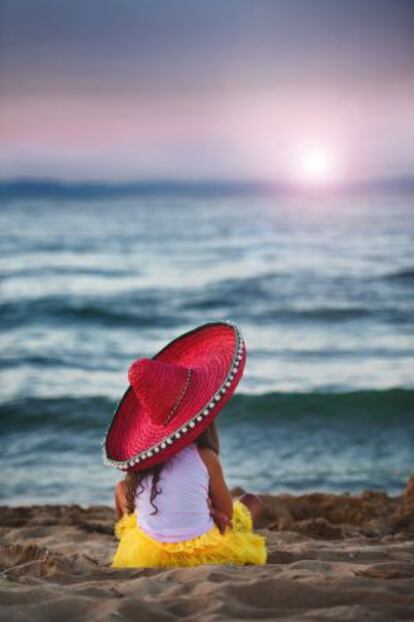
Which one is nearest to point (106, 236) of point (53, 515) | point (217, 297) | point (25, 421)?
point (217, 297)

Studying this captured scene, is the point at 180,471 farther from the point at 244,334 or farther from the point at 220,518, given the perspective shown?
the point at 244,334

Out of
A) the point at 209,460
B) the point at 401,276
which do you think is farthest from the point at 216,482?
the point at 401,276

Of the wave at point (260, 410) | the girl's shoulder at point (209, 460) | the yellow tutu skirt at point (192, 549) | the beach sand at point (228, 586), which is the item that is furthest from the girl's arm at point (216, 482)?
the wave at point (260, 410)

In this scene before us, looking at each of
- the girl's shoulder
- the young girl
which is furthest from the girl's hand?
the girl's shoulder

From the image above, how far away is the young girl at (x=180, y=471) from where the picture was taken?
155 inches

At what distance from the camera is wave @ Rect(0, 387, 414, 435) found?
32.5 feet

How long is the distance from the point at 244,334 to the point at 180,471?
12.4 metres

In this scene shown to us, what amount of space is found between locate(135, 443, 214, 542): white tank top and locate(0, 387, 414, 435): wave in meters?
5.63

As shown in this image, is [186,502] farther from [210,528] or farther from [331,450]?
[331,450]

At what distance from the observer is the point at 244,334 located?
16375 mm

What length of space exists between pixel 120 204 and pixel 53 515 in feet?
152

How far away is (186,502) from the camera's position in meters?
4.05

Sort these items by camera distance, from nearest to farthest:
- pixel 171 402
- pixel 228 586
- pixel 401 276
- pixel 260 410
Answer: pixel 228 586 → pixel 171 402 → pixel 260 410 → pixel 401 276

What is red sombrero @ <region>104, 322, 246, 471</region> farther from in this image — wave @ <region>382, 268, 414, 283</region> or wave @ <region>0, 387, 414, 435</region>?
wave @ <region>382, 268, 414, 283</region>
